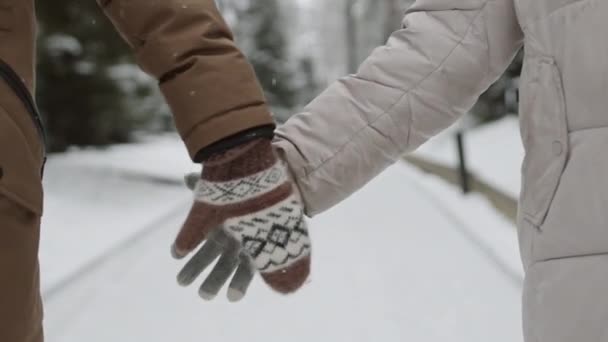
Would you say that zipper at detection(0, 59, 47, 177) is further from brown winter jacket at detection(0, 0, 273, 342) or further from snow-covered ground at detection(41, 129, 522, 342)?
snow-covered ground at detection(41, 129, 522, 342)

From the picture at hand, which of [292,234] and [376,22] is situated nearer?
[292,234]

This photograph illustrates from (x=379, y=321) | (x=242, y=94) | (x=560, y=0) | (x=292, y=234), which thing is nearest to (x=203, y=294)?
(x=292, y=234)

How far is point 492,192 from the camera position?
330 inches

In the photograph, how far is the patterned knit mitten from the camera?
147 centimetres

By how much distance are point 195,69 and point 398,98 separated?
53cm

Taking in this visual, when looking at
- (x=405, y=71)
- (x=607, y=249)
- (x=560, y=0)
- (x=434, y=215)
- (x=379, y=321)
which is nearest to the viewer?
(x=607, y=249)

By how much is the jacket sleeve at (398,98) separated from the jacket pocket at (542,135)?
161mm

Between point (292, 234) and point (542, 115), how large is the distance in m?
0.53

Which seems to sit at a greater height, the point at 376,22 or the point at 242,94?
the point at 242,94

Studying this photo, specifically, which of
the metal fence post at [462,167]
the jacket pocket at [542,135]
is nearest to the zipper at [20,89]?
the jacket pocket at [542,135]

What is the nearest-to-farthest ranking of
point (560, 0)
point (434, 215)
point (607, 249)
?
1. point (607, 249)
2. point (560, 0)
3. point (434, 215)

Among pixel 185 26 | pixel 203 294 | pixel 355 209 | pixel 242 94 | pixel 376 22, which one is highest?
pixel 185 26

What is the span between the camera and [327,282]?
5070 mm

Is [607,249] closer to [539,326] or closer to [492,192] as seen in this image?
[539,326]
